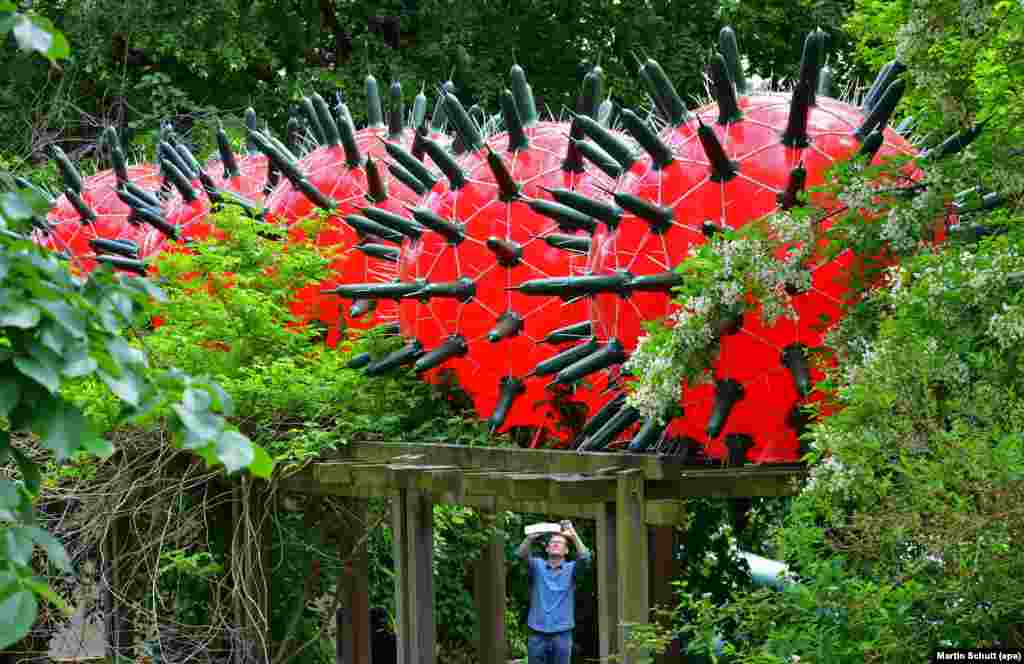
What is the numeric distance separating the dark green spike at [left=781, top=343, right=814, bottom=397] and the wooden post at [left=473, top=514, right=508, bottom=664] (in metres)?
4.03

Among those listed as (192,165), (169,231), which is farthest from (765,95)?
(192,165)

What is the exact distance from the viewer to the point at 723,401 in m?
7.28

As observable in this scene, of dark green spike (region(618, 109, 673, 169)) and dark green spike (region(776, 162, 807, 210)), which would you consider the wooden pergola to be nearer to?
dark green spike (region(776, 162, 807, 210))

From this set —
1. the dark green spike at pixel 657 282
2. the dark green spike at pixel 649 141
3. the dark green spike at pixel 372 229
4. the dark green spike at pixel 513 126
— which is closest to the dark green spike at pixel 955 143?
the dark green spike at pixel 657 282

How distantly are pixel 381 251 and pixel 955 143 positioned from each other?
4388 millimetres

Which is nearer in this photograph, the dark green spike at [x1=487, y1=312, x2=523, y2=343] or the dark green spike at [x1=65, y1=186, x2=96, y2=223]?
the dark green spike at [x1=487, y1=312, x2=523, y2=343]

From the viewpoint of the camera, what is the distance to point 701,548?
12.4 m

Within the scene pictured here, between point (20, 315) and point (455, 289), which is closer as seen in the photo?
point (20, 315)

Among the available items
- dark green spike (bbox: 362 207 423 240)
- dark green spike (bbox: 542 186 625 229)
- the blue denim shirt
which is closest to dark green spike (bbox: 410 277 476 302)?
dark green spike (bbox: 362 207 423 240)

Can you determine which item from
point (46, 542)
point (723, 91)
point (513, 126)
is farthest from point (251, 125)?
point (46, 542)

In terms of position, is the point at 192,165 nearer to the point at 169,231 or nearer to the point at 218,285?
the point at 169,231

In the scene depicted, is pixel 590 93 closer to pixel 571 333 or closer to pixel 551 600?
pixel 571 333

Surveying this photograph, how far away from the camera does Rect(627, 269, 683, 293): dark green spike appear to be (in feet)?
24.1

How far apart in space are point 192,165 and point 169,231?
48.9 inches
